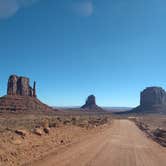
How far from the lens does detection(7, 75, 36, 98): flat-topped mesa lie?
154m

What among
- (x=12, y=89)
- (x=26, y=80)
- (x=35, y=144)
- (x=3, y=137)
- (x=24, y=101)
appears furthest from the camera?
(x=26, y=80)

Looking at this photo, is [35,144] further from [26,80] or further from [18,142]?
[26,80]

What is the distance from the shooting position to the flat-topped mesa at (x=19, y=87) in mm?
154500

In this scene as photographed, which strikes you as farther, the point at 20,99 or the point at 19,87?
the point at 19,87

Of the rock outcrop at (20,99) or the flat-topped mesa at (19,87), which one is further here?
the flat-topped mesa at (19,87)

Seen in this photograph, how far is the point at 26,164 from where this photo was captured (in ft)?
41.1

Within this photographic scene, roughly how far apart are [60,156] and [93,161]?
6.53ft

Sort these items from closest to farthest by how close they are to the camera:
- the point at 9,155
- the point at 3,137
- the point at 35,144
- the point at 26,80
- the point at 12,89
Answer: the point at 9,155 → the point at 3,137 → the point at 35,144 → the point at 12,89 → the point at 26,80

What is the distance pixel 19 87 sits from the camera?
518ft

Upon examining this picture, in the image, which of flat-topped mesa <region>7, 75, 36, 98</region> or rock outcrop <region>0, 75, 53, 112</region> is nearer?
rock outcrop <region>0, 75, 53, 112</region>

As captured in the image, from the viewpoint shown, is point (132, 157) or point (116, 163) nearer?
point (116, 163)

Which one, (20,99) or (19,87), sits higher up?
(19,87)

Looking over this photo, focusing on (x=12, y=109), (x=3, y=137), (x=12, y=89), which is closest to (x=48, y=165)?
(x=3, y=137)

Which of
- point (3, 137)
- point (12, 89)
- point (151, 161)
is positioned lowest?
point (151, 161)
